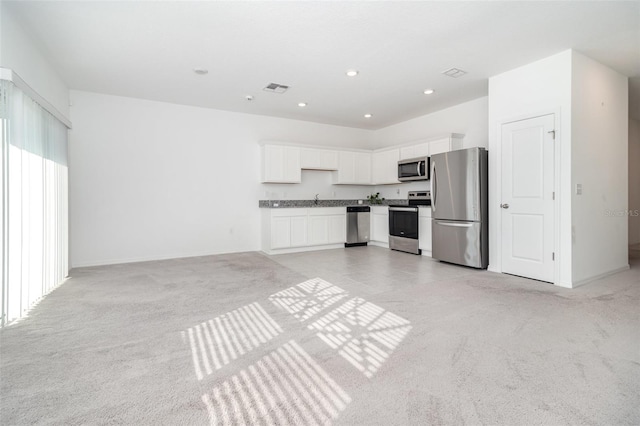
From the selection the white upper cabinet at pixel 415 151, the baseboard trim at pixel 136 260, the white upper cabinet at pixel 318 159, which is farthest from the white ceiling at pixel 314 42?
the baseboard trim at pixel 136 260

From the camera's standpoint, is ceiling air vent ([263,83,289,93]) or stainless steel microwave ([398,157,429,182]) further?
stainless steel microwave ([398,157,429,182])

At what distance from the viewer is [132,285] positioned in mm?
4121

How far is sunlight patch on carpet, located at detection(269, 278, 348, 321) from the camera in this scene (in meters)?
3.15

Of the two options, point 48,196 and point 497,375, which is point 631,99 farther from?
point 48,196

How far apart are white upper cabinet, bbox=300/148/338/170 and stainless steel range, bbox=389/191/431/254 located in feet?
5.30

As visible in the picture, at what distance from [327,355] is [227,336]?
2.75ft

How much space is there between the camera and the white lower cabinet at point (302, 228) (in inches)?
249

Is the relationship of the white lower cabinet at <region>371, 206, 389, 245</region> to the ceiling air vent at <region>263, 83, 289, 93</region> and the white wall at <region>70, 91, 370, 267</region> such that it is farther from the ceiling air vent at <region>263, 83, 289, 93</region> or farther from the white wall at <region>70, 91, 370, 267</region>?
the ceiling air vent at <region>263, 83, 289, 93</region>

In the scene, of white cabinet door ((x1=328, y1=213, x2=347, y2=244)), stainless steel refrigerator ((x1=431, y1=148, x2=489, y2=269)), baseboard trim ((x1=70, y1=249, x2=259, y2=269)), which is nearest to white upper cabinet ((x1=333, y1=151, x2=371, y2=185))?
white cabinet door ((x1=328, y1=213, x2=347, y2=244))

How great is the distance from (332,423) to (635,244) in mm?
8855

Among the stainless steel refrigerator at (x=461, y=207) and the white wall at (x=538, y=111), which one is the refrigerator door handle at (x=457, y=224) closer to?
the stainless steel refrigerator at (x=461, y=207)

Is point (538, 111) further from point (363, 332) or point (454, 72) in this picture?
point (363, 332)

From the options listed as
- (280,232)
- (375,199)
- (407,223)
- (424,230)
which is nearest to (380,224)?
(375,199)

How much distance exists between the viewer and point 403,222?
21.0ft
